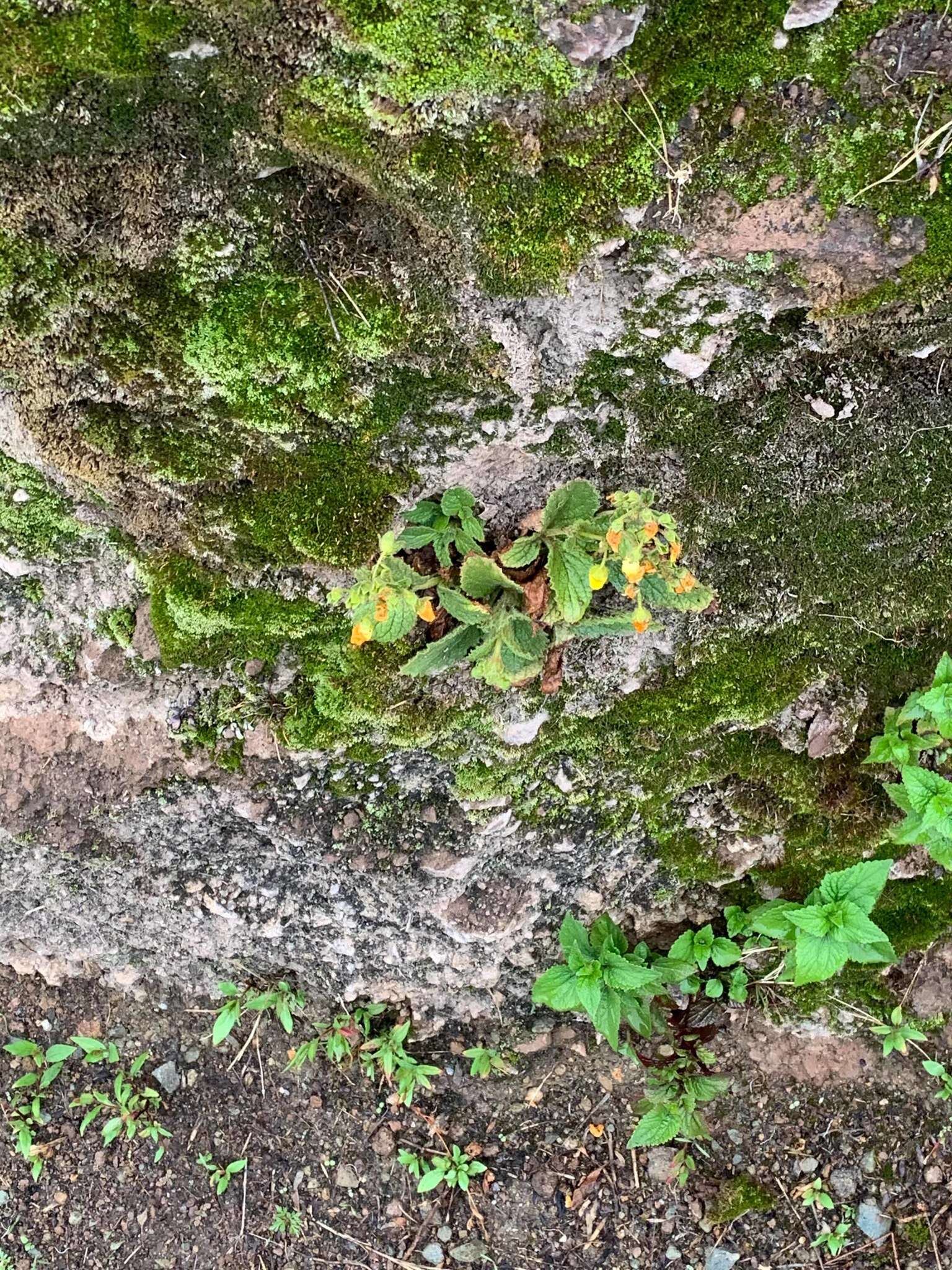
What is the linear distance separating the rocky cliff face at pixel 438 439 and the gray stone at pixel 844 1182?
109cm

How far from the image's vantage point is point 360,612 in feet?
7.02

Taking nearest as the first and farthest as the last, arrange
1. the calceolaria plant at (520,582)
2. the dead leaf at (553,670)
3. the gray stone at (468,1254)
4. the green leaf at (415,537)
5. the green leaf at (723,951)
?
the calceolaria plant at (520,582) → the green leaf at (415,537) → the dead leaf at (553,670) → the green leaf at (723,951) → the gray stone at (468,1254)

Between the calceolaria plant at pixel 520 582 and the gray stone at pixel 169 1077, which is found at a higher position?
the calceolaria plant at pixel 520 582

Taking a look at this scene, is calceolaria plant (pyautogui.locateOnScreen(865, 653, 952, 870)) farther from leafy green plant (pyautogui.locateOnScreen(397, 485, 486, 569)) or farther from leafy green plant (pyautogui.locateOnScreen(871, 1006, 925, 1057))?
leafy green plant (pyautogui.locateOnScreen(397, 485, 486, 569))

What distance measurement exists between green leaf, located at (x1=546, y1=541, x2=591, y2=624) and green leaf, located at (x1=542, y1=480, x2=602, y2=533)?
6 centimetres

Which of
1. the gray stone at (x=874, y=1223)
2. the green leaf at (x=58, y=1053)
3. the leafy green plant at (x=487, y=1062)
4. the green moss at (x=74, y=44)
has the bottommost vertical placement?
the gray stone at (x=874, y=1223)

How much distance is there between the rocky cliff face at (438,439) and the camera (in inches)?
70.4

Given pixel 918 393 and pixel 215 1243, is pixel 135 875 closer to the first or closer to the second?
pixel 215 1243

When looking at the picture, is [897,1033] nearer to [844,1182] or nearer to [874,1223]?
[844,1182]

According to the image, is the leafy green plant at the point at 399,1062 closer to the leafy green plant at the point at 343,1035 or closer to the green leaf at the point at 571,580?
the leafy green plant at the point at 343,1035

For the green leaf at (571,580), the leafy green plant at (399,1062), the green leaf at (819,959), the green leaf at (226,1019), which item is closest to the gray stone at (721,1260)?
the leafy green plant at (399,1062)

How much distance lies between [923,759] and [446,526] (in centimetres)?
190

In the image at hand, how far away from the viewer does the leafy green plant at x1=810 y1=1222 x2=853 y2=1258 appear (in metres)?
3.67

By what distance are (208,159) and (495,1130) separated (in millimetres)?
3789
